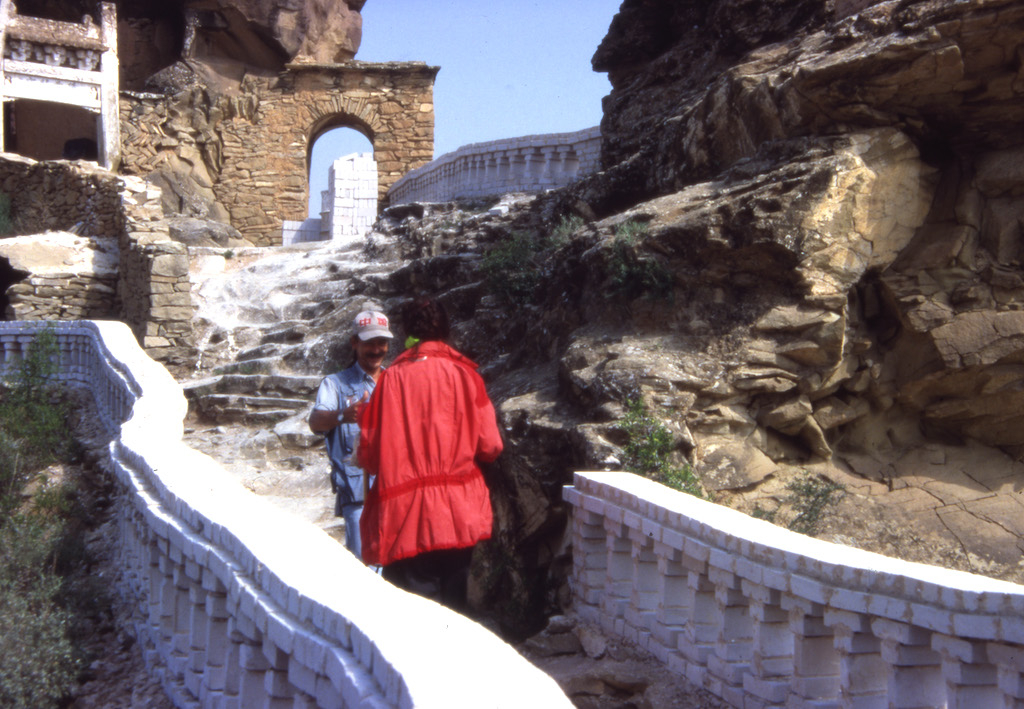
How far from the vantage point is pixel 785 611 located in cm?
305

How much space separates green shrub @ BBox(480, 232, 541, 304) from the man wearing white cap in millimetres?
3838

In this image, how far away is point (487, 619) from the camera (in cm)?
502

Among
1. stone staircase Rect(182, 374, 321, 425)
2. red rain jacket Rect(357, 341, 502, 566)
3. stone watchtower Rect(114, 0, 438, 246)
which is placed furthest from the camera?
stone watchtower Rect(114, 0, 438, 246)

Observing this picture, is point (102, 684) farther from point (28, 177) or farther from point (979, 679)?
point (28, 177)

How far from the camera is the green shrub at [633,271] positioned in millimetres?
5984

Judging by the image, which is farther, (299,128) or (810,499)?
(299,128)

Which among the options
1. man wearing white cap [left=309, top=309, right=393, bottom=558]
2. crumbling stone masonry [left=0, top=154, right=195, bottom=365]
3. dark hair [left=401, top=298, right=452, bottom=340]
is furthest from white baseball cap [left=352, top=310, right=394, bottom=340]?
crumbling stone masonry [left=0, top=154, right=195, bottom=365]

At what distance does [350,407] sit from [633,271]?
8.51ft

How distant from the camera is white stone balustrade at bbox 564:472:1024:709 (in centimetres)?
250

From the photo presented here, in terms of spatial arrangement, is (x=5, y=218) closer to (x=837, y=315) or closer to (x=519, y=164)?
(x=519, y=164)

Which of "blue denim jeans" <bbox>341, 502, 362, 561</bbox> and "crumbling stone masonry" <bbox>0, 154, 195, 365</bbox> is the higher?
"crumbling stone masonry" <bbox>0, 154, 195, 365</bbox>

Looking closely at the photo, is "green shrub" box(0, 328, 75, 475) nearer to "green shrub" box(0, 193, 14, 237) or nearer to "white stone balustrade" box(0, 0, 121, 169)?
"green shrub" box(0, 193, 14, 237)

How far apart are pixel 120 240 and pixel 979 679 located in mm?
11564

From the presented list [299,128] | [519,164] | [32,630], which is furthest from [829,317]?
[299,128]
